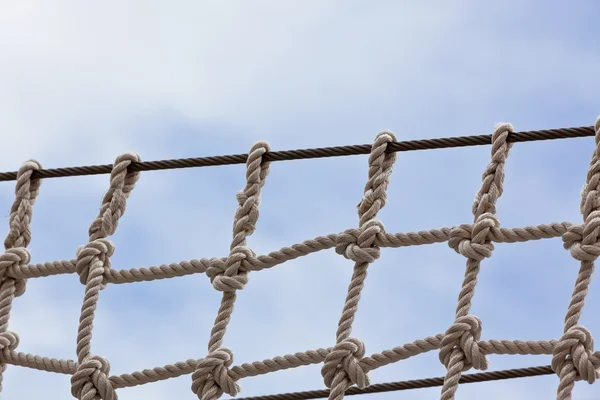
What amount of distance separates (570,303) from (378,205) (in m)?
0.40

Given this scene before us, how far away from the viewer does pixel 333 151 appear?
205 centimetres

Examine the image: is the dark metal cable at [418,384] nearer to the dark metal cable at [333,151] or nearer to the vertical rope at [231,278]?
the vertical rope at [231,278]

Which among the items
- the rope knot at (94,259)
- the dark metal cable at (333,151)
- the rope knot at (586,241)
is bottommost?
the rope knot at (586,241)

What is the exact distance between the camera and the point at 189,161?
2145mm

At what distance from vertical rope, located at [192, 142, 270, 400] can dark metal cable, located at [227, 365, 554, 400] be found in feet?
0.19

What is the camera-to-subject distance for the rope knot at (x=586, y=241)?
6.14ft

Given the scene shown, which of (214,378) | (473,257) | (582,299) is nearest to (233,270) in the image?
(214,378)

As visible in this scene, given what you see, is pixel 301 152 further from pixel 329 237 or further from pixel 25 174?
pixel 25 174

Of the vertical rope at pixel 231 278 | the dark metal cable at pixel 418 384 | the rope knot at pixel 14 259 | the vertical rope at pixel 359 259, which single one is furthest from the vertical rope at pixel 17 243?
the vertical rope at pixel 359 259

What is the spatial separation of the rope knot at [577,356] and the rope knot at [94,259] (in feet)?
2.94

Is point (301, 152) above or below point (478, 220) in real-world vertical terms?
above

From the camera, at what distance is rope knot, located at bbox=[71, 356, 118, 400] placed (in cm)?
202

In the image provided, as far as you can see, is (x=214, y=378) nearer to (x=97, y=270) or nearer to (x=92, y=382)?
(x=92, y=382)

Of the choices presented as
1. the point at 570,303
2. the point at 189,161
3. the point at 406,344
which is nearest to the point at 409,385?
the point at 406,344
